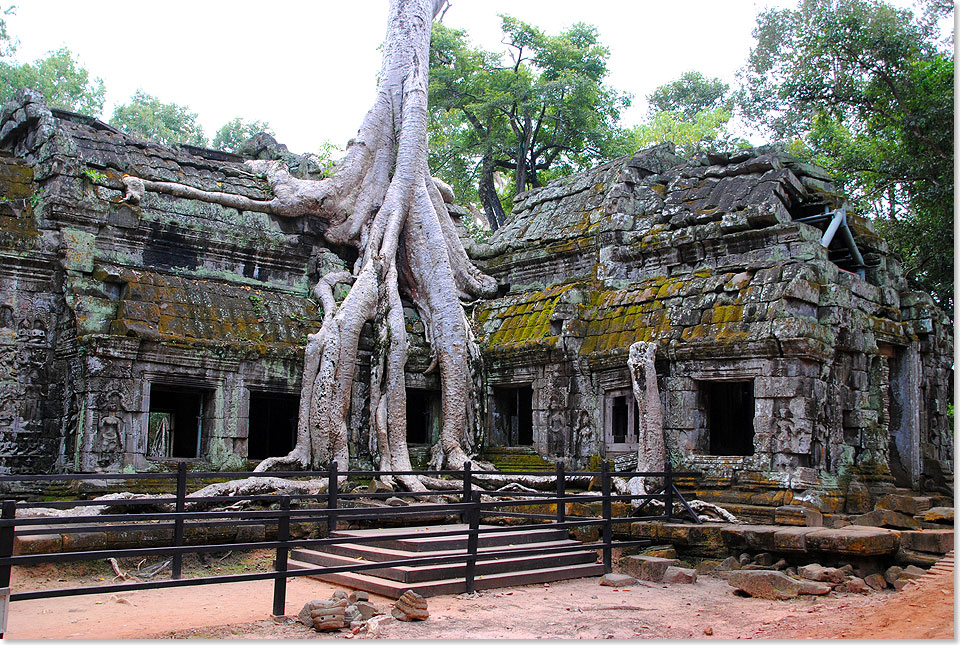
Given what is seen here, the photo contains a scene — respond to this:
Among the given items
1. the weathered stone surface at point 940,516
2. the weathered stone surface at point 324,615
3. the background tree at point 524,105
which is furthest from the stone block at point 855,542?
the background tree at point 524,105

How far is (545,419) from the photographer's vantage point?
1204 cm

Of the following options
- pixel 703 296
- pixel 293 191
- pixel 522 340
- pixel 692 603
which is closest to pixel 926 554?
pixel 692 603

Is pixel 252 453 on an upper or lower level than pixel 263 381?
lower

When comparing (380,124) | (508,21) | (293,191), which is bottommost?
(293,191)

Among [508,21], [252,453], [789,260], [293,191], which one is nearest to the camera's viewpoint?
[789,260]

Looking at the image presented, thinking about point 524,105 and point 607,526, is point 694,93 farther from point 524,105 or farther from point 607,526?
point 607,526

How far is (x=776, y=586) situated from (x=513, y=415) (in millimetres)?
6508

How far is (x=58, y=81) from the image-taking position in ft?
91.4

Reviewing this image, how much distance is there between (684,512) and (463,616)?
369 centimetres

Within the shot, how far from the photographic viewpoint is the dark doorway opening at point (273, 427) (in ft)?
44.8

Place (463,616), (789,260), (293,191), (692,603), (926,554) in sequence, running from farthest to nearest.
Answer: (293,191) < (789,260) < (926,554) < (692,603) < (463,616)

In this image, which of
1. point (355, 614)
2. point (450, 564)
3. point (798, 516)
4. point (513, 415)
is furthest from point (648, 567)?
point (513, 415)

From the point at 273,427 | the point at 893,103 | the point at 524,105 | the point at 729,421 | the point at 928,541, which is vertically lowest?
the point at 928,541

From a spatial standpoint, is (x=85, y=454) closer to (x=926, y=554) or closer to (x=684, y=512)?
(x=684, y=512)
